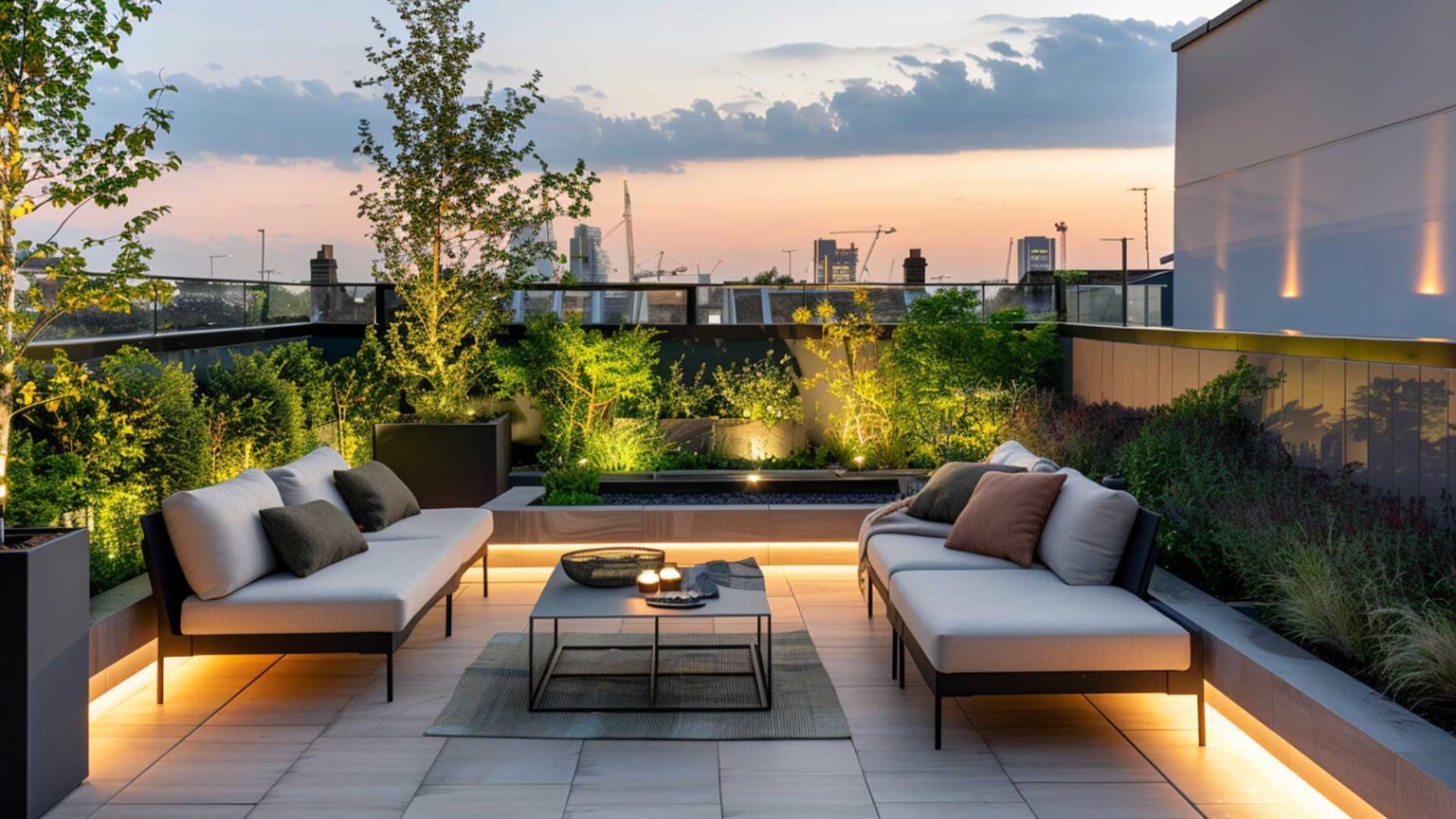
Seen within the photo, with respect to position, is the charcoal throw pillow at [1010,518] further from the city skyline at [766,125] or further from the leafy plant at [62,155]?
the city skyline at [766,125]

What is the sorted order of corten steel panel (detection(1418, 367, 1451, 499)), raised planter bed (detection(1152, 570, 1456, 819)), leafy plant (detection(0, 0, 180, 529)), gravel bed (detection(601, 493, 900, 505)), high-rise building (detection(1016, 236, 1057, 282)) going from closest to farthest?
raised planter bed (detection(1152, 570, 1456, 819)) < leafy plant (detection(0, 0, 180, 529)) < corten steel panel (detection(1418, 367, 1451, 499)) < gravel bed (detection(601, 493, 900, 505)) < high-rise building (detection(1016, 236, 1057, 282))

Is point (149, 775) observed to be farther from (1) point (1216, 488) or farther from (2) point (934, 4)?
(2) point (934, 4)

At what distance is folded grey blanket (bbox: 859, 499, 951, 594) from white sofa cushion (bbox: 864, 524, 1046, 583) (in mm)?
68

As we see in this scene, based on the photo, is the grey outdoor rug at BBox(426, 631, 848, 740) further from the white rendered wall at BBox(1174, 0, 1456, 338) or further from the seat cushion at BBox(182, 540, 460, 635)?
the white rendered wall at BBox(1174, 0, 1456, 338)

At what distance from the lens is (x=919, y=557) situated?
5.47 meters

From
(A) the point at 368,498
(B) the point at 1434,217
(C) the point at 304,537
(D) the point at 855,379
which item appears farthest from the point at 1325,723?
(D) the point at 855,379

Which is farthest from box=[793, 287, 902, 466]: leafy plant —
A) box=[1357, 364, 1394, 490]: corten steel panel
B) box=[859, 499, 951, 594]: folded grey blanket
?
box=[1357, 364, 1394, 490]: corten steel panel

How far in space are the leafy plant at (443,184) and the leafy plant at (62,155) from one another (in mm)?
4246

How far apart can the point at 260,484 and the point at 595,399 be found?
4619mm

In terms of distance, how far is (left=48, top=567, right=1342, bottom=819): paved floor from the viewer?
3.73m

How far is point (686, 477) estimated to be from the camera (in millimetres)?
8938

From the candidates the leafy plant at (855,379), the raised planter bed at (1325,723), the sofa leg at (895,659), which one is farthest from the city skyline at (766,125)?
the raised planter bed at (1325,723)

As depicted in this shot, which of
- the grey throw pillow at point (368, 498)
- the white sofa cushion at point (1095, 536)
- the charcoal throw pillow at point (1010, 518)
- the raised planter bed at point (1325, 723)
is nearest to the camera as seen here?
the raised planter bed at point (1325, 723)

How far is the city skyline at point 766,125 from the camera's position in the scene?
1144 centimetres
